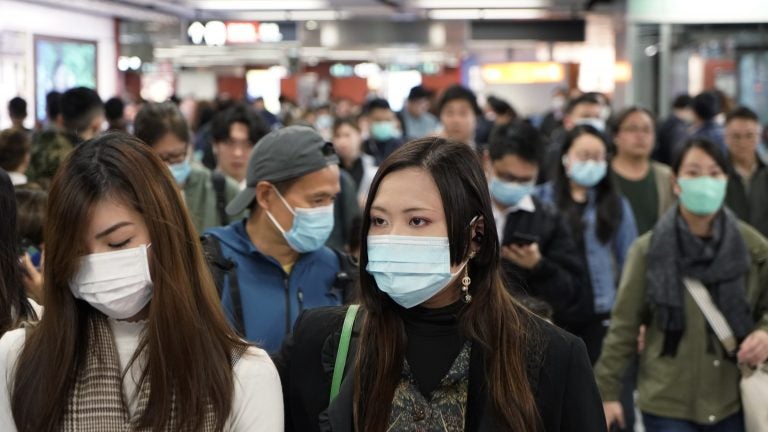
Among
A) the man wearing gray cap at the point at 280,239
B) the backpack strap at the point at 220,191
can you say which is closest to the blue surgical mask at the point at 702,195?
A: the man wearing gray cap at the point at 280,239

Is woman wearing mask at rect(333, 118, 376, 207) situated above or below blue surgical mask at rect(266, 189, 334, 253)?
above

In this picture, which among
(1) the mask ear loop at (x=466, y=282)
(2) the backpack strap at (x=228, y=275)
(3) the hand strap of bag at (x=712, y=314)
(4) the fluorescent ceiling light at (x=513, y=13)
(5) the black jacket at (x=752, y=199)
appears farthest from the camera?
(4) the fluorescent ceiling light at (x=513, y=13)

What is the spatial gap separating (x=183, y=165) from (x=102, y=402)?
10.2 feet

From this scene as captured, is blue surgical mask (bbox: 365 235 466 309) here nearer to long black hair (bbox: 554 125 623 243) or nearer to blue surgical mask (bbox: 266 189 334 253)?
blue surgical mask (bbox: 266 189 334 253)

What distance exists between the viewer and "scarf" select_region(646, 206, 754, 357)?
14.4 ft

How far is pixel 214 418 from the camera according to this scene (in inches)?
91.7

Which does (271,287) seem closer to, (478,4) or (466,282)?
(466,282)

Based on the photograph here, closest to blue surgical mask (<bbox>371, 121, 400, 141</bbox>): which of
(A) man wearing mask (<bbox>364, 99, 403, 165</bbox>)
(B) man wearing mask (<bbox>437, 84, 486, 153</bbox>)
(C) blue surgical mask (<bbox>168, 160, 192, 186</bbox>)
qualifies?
(A) man wearing mask (<bbox>364, 99, 403, 165</bbox>)

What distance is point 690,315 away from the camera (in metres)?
4.48

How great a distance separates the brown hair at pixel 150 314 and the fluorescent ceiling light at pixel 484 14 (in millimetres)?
16116

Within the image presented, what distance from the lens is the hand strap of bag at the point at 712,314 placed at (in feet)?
14.4

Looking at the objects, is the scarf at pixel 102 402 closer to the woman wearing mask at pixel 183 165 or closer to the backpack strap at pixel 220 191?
the woman wearing mask at pixel 183 165

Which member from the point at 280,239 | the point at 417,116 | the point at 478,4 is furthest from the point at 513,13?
the point at 280,239

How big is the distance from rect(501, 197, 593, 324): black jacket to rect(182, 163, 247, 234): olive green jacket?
1.32m
